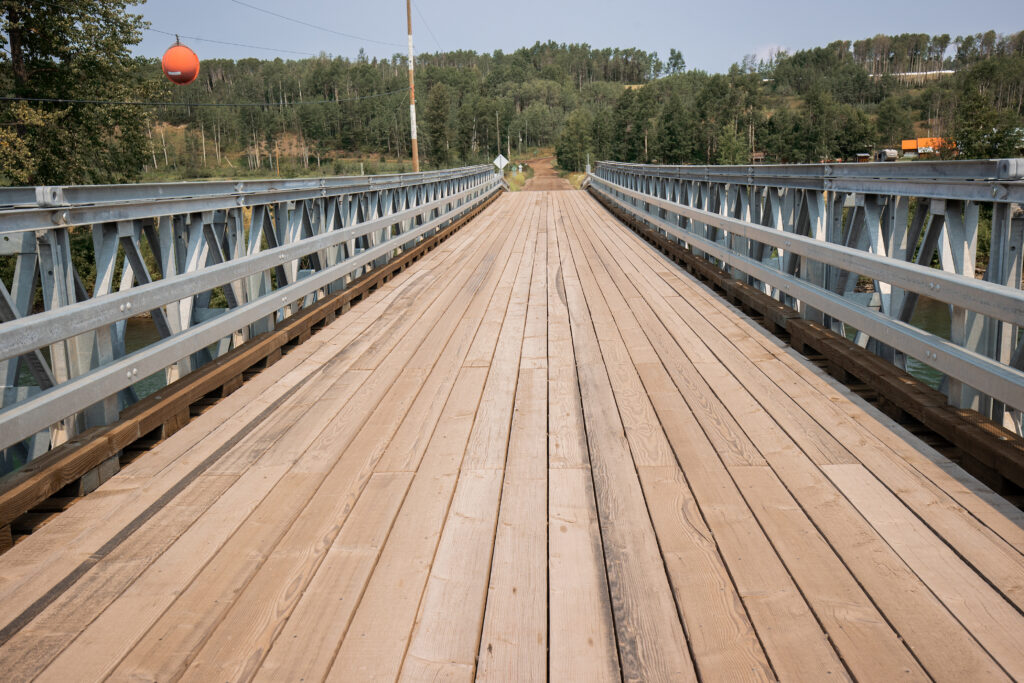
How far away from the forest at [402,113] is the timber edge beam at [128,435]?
78.8 feet

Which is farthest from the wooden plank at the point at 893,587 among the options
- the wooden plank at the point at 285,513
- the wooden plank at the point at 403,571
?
the wooden plank at the point at 285,513

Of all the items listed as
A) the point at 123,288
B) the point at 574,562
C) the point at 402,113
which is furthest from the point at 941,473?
the point at 402,113

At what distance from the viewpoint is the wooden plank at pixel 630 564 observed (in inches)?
86.3

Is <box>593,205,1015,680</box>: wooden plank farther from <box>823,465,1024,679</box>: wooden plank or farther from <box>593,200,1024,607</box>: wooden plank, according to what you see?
<box>593,200,1024,607</box>: wooden plank

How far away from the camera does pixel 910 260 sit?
4.52 meters

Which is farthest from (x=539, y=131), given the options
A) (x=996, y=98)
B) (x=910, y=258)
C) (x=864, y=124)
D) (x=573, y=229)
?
(x=910, y=258)

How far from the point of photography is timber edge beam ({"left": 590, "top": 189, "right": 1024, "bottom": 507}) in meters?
3.17

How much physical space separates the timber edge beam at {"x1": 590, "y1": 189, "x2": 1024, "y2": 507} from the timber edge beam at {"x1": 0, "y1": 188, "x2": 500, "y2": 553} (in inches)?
146

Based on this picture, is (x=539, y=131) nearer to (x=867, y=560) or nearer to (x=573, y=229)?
(x=573, y=229)

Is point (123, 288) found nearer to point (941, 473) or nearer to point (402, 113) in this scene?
point (941, 473)

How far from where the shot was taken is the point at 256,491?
3396 millimetres

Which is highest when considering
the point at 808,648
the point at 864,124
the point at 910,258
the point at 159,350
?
the point at 864,124

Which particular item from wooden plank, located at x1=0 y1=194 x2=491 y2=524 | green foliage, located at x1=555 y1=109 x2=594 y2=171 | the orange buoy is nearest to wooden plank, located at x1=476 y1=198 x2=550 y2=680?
wooden plank, located at x1=0 y1=194 x2=491 y2=524

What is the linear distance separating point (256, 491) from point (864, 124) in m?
132
